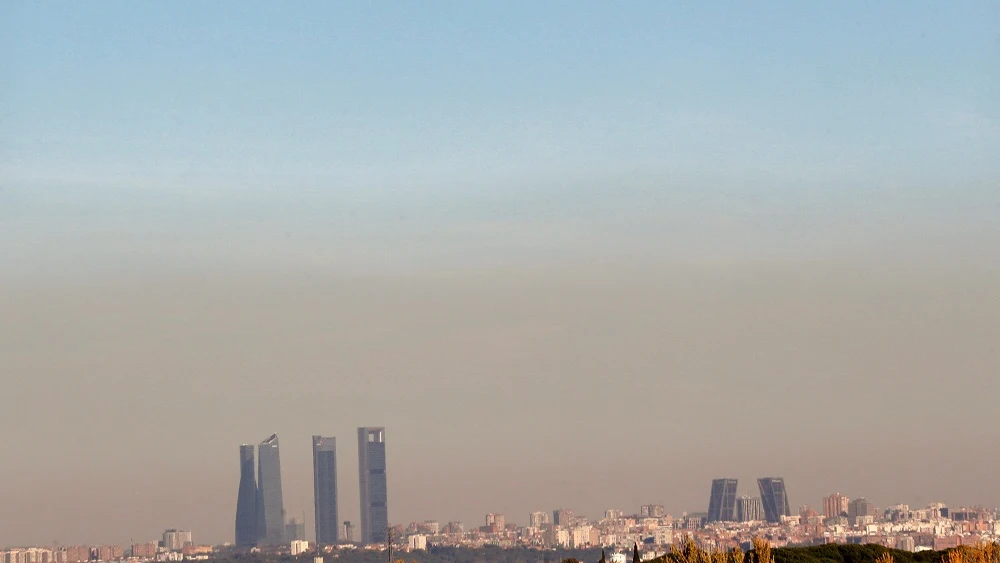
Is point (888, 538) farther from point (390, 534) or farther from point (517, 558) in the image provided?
point (390, 534)

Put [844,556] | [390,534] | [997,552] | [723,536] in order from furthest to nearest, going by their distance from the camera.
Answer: [723,536]
[390,534]
[844,556]
[997,552]

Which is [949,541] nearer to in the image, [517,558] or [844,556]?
[517,558]

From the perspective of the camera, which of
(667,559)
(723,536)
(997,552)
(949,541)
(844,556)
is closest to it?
(997,552)

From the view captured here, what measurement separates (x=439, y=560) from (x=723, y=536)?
133 ft

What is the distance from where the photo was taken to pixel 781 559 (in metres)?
50.5

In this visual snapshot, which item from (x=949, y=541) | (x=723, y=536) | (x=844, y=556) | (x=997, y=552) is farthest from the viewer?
(x=723, y=536)

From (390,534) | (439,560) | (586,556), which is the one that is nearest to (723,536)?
(586,556)

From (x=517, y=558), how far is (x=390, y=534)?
129 metres

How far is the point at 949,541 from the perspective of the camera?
185m

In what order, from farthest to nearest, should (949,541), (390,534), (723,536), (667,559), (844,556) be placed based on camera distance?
(723,536) < (949,541) < (390,534) < (844,556) < (667,559)

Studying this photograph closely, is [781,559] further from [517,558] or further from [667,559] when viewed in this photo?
[517,558]

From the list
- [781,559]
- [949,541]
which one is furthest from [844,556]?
[949,541]

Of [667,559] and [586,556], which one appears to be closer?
[667,559]

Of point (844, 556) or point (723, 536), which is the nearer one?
point (844, 556)
